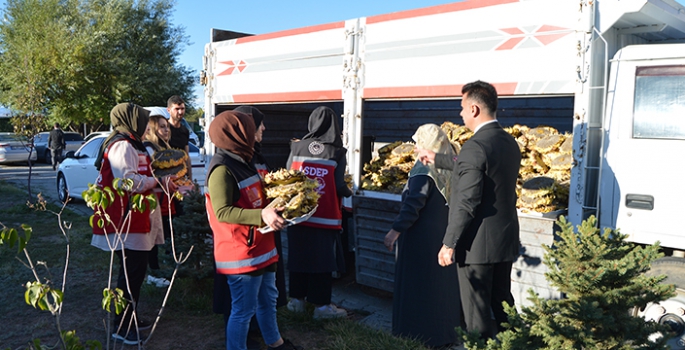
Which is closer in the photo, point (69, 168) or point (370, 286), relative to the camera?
point (370, 286)

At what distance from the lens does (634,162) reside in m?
3.99

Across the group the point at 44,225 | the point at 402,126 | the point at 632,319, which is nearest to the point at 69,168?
the point at 44,225

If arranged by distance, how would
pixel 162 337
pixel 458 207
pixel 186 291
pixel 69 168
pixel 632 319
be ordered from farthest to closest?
1. pixel 69 168
2. pixel 186 291
3. pixel 162 337
4. pixel 458 207
5. pixel 632 319

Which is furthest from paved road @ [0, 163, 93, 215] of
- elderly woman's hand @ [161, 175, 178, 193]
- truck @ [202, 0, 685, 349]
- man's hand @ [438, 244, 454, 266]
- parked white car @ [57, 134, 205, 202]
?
man's hand @ [438, 244, 454, 266]

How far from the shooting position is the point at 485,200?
3.32m

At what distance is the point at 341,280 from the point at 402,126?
3.51 m

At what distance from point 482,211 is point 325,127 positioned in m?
1.81

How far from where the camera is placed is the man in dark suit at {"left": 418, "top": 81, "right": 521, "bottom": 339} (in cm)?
324

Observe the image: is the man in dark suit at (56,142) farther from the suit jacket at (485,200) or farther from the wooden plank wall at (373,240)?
the suit jacket at (485,200)

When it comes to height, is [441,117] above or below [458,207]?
above

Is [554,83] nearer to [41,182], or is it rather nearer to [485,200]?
[485,200]

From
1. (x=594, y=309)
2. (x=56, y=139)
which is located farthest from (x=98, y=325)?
(x=56, y=139)

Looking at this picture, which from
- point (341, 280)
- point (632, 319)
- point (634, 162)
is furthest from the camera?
point (341, 280)

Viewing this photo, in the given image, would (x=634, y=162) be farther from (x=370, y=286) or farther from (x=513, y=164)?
(x=370, y=286)
